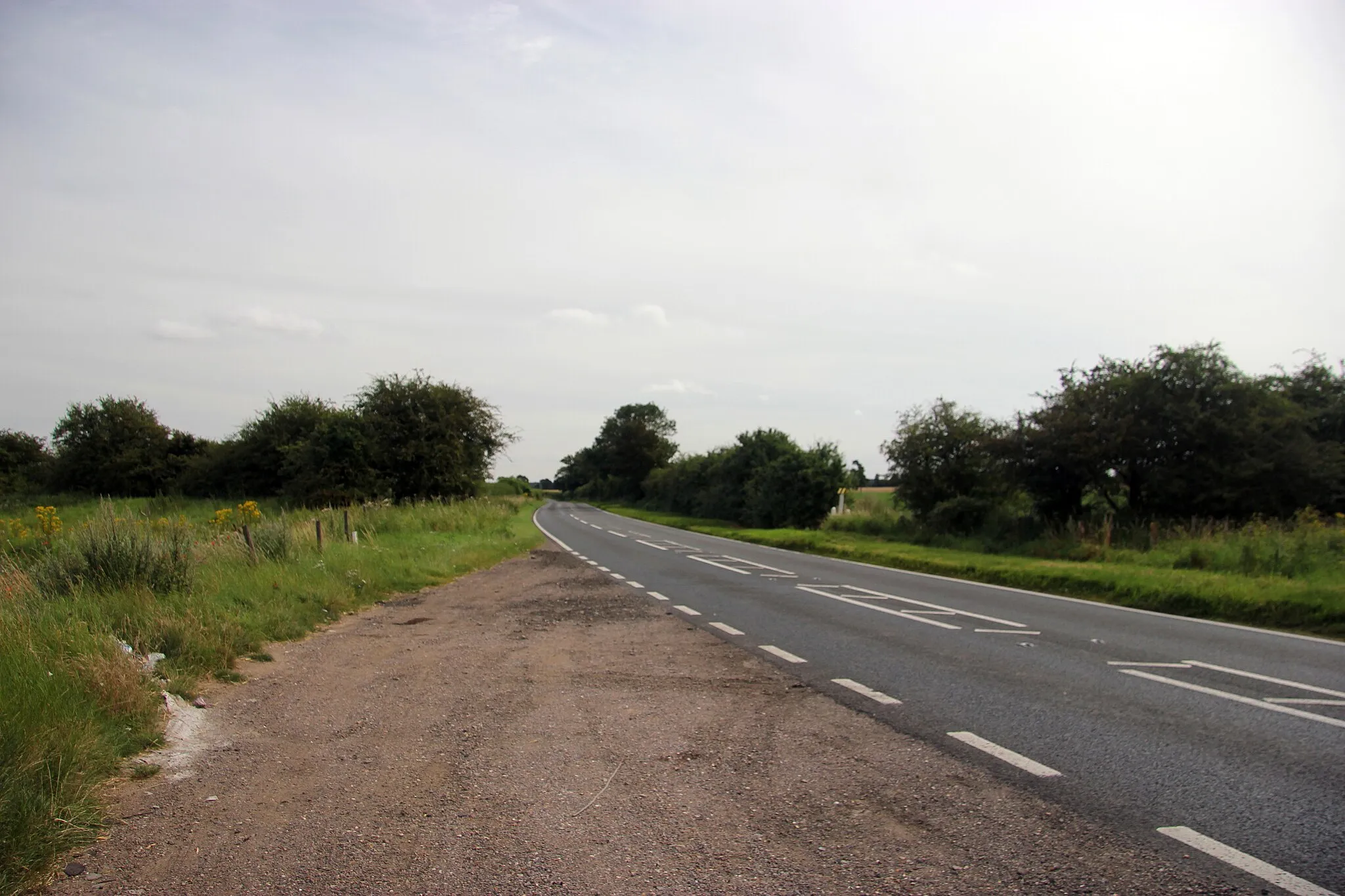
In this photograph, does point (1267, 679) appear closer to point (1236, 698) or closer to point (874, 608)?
point (1236, 698)

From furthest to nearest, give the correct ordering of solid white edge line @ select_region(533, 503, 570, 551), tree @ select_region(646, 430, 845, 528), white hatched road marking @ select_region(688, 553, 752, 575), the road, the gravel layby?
tree @ select_region(646, 430, 845, 528) < solid white edge line @ select_region(533, 503, 570, 551) < white hatched road marking @ select_region(688, 553, 752, 575) < the road < the gravel layby

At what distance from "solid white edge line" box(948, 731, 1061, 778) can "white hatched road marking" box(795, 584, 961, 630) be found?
481 centimetres

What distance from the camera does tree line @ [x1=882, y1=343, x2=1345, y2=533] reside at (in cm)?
2200

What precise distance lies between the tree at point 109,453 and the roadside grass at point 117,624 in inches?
1590

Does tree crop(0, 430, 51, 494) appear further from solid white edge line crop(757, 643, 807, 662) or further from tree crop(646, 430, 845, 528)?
solid white edge line crop(757, 643, 807, 662)

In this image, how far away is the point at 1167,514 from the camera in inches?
918

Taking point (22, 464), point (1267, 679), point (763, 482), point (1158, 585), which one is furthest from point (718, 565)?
point (22, 464)

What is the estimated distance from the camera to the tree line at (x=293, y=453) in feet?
110

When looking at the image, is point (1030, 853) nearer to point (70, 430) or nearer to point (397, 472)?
point (397, 472)

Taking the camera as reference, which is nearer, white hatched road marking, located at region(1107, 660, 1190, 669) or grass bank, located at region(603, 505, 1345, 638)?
white hatched road marking, located at region(1107, 660, 1190, 669)

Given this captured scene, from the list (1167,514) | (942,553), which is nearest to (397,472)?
(942,553)

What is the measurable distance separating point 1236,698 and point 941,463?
2424 centimetres

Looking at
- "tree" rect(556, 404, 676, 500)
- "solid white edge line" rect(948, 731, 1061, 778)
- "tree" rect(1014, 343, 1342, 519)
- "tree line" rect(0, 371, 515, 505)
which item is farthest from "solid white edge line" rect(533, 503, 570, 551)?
"tree" rect(556, 404, 676, 500)

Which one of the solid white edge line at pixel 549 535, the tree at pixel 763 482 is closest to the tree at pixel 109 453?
the solid white edge line at pixel 549 535
